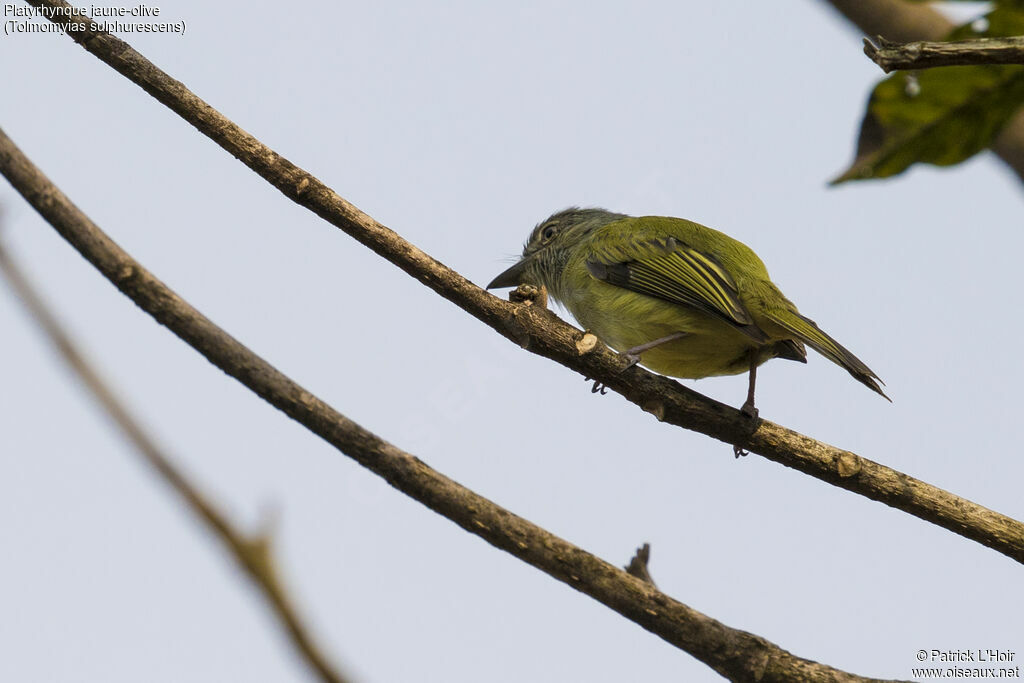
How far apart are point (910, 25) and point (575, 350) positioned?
3208 mm

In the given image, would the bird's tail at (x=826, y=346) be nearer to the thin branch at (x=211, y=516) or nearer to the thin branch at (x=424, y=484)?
the thin branch at (x=424, y=484)

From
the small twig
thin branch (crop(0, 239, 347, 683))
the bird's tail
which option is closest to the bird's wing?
the bird's tail

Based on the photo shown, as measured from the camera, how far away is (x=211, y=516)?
Result: 727 mm

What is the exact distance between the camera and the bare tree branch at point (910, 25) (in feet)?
17.0

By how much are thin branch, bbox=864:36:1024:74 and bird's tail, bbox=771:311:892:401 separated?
1627mm

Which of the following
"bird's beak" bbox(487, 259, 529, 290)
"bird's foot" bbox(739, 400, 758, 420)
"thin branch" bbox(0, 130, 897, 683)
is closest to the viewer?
"thin branch" bbox(0, 130, 897, 683)

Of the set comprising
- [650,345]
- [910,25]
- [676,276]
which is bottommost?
[650,345]

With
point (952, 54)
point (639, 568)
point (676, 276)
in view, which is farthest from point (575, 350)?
point (952, 54)

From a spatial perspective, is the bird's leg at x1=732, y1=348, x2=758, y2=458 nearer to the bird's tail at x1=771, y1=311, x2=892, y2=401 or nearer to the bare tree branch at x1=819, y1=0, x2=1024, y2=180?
the bird's tail at x1=771, y1=311, x2=892, y2=401

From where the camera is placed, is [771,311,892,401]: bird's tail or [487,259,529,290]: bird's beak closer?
[771,311,892,401]: bird's tail

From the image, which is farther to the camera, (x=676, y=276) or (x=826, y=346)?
(x=676, y=276)

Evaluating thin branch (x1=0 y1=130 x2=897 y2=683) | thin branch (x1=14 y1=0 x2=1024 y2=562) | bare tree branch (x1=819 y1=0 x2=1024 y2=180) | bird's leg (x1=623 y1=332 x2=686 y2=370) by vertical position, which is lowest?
thin branch (x1=0 y1=130 x2=897 y2=683)

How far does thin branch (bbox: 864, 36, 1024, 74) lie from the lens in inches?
99.5

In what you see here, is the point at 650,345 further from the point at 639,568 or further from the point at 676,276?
the point at 639,568
